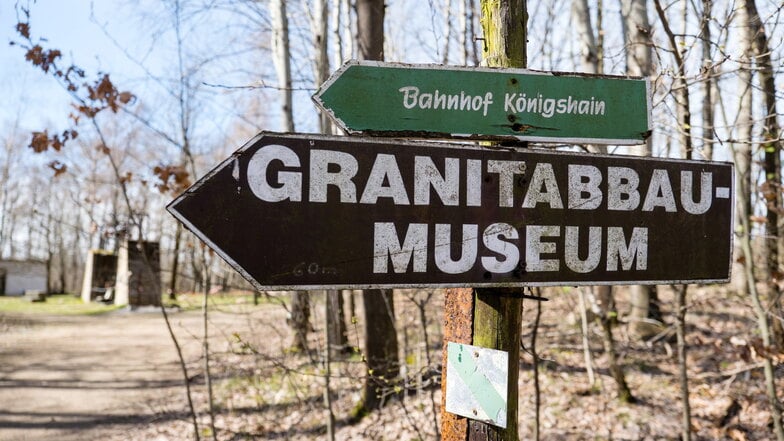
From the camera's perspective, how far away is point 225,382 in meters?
9.13

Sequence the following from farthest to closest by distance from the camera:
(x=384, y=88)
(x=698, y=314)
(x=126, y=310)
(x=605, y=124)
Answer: (x=126, y=310), (x=698, y=314), (x=605, y=124), (x=384, y=88)

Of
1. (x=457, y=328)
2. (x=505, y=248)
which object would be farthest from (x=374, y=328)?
(x=505, y=248)

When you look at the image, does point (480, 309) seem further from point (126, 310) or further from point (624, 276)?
point (126, 310)

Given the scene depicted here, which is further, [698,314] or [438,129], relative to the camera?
[698,314]

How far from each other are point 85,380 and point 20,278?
25.3 m

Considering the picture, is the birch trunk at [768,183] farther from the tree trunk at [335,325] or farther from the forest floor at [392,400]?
the tree trunk at [335,325]

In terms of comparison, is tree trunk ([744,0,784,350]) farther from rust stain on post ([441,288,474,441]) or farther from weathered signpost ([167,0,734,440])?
rust stain on post ([441,288,474,441])

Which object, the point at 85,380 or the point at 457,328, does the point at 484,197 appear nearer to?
the point at 457,328

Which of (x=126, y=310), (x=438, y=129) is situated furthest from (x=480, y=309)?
(x=126, y=310)

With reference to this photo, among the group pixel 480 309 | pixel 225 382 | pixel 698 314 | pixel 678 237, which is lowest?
pixel 225 382

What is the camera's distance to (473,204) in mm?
1697

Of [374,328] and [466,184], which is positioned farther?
[374,328]

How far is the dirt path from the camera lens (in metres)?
7.70

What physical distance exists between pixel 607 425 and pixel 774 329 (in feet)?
6.23
